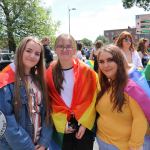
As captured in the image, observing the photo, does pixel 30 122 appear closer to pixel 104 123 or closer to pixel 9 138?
pixel 9 138

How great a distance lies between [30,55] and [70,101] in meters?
0.63

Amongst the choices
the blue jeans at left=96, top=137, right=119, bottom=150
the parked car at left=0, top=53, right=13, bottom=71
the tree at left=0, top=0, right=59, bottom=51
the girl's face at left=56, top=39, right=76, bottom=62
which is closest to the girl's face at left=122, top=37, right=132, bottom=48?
the parked car at left=0, top=53, right=13, bottom=71

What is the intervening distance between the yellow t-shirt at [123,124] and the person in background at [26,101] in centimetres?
52

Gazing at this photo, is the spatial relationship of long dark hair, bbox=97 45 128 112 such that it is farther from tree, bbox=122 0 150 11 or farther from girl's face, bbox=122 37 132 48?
tree, bbox=122 0 150 11

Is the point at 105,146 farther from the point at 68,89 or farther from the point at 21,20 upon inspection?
the point at 21,20

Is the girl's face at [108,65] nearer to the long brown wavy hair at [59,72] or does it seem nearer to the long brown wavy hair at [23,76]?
the long brown wavy hair at [59,72]

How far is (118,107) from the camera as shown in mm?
3000

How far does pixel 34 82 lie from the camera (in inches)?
125

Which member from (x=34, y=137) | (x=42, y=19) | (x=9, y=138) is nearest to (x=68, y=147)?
(x=34, y=137)

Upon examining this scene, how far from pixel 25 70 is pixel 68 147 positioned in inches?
37.2

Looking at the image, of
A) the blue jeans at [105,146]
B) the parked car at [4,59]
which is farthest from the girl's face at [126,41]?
the blue jeans at [105,146]

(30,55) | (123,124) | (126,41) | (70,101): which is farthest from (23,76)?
(126,41)

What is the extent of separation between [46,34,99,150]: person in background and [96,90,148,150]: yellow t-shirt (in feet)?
0.67

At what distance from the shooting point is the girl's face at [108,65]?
3076 mm
